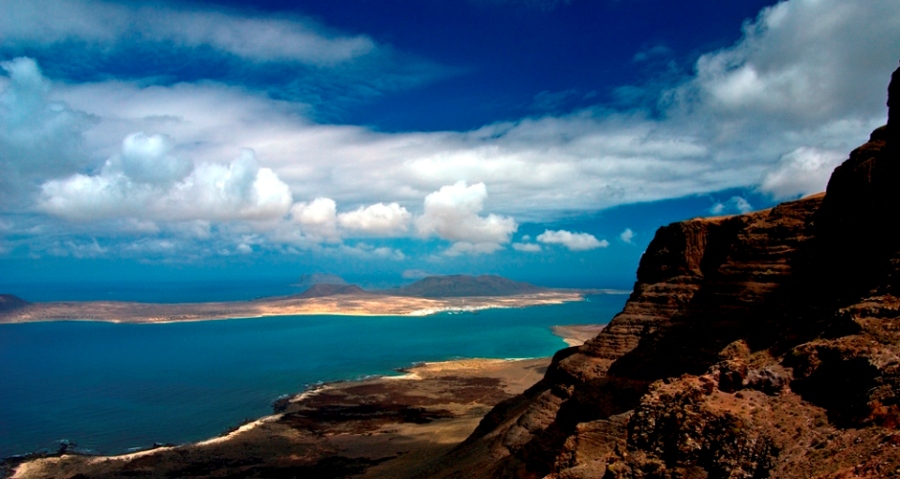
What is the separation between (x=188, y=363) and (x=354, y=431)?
66.8 m

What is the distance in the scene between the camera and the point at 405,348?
12431 centimetres

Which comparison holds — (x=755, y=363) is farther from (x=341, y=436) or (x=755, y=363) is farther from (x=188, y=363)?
(x=188, y=363)

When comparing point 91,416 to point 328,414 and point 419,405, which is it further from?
point 419,405

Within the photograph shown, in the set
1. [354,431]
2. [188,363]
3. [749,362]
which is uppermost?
[749,362]

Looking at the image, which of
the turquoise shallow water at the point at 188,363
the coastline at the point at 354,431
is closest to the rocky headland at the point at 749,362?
the coastline at the point at 354,431

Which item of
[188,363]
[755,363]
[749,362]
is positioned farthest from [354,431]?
[188,363]

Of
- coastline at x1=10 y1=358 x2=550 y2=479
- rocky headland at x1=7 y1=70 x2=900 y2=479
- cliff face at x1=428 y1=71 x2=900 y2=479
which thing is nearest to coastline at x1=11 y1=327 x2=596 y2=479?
coastline at x1=10 y1=358 x2=550 y2=479

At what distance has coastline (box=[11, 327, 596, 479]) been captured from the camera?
45.9 meters

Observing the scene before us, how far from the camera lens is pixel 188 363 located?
10731cm

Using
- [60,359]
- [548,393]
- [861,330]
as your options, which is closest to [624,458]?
[861,330]

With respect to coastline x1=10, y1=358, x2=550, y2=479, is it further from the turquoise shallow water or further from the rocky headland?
the rocky headland

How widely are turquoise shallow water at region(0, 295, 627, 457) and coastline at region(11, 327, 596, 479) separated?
4996 millimetres

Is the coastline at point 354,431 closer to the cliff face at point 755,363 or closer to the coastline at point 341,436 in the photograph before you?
the coastline at point 341,436

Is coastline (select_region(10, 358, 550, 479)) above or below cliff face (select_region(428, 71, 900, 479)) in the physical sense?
A: below
